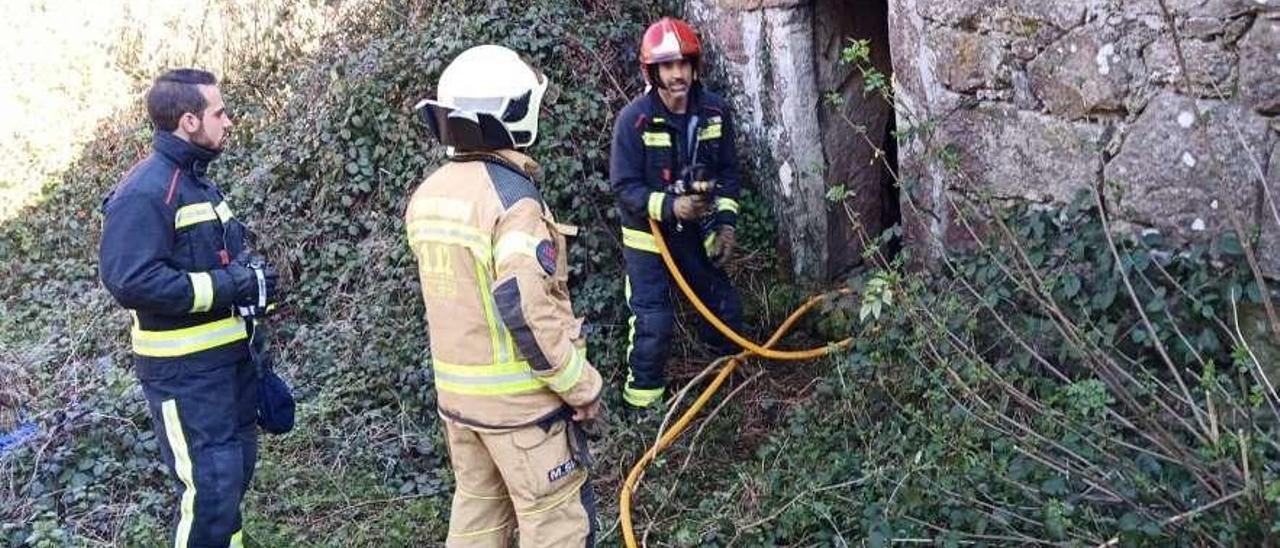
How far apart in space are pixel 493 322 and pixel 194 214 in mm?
1217

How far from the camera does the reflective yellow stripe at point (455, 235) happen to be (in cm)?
376

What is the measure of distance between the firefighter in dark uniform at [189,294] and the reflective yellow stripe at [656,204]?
1.95 metres

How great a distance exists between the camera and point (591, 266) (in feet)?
21.9

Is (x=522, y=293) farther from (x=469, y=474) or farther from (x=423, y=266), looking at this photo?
(x=469, y=474)

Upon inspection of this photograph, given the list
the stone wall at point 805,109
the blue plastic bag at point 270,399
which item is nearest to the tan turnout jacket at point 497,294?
the blue plastic bag at point 270,399

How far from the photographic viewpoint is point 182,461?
4.32 metres

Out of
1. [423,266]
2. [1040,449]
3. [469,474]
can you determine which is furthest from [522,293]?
[1040,449]

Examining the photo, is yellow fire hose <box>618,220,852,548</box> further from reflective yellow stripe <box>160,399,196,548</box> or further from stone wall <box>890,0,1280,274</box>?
reflective yellow stripe <box>160,399,196,548</box>

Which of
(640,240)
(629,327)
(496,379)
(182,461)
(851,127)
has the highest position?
(851,127)

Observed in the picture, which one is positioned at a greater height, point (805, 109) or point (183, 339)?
point (805, 109)

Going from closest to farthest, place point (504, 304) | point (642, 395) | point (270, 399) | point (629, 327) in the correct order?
point (504, 304), point (270, 399), point (642, 395), point (629, 327)

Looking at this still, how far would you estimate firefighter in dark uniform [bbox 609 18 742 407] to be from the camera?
5.86m

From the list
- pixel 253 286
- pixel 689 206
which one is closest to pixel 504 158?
pixel 253 286

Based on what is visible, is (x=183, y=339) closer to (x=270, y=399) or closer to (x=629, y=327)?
(x=270, y=399)
